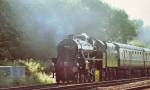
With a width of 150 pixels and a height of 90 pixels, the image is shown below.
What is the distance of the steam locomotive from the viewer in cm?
2502

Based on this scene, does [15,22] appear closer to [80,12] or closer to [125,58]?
[125,58]

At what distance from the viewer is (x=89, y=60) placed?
1021 inches

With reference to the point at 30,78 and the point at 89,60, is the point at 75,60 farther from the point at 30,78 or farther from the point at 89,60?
the point at 30,78

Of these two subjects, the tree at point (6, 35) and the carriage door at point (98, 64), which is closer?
the carriage door at point (98, 64)

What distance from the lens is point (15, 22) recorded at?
120 feet

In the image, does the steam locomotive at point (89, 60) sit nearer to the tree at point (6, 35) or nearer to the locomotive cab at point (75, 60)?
the locomotive cab at point (75, 60)

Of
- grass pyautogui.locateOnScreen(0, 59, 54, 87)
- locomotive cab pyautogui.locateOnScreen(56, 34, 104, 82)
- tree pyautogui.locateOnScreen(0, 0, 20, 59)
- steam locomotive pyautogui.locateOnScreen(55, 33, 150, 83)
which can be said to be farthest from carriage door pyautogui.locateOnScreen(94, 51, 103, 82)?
tree pyautogui.locateOnScreen(0, 0, 20, 59)

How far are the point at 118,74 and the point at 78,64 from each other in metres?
7.42

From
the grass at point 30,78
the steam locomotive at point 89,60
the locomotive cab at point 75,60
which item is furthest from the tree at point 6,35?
the locomotive cab at point 75,60

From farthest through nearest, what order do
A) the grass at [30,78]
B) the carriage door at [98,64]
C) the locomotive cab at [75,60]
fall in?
1. the carriage door at [98,64]
2. the locomotive cab at [75,60]
3. the grass at [30,78]

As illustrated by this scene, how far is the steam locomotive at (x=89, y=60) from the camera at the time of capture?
25.0 m

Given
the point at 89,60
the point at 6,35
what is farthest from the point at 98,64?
the point at 6,35

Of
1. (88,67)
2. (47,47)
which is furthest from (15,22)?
(88,67)

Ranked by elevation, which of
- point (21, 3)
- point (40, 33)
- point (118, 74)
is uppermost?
point (21, 3)
